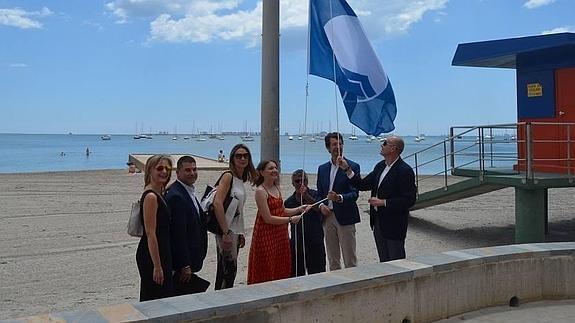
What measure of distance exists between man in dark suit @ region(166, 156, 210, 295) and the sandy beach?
2.12 metres

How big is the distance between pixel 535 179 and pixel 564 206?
279 inches

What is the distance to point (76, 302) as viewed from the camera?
245 inches

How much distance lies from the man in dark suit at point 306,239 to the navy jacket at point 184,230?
4.24 feet

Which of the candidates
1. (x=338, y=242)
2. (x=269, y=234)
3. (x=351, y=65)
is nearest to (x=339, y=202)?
(x=338, y=242)

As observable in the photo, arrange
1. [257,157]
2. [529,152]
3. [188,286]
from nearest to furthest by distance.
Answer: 1. [188,286]
2. [529,152]
3. [257,157]

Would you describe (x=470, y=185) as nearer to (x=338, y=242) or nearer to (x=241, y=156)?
(x=338, y=242)

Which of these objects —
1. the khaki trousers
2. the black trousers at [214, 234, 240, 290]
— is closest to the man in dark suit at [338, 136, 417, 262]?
the khaki trousers

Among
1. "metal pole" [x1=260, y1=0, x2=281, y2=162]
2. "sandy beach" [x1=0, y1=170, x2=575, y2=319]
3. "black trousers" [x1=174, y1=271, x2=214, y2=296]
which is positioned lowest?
"sandy beach" [x1=0, y1=170, x2=575, y2=319]

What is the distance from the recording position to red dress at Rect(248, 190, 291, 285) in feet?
16.5

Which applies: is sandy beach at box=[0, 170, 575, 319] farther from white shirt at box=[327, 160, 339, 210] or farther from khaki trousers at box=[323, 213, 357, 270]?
white shirt at box=[327, 160, 339, 210]

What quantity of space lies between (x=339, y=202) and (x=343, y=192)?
0.58ft

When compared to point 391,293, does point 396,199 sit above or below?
above

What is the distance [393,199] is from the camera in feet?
17.4

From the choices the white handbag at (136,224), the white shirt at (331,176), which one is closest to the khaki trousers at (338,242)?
the white shirt at (331,176)
